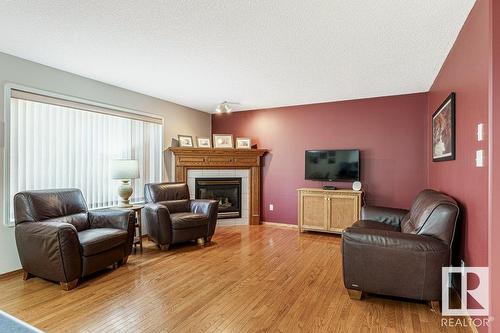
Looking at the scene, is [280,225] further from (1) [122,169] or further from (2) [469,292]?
(2) [469,292]

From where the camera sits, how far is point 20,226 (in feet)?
9.21

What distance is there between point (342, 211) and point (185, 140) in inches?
123

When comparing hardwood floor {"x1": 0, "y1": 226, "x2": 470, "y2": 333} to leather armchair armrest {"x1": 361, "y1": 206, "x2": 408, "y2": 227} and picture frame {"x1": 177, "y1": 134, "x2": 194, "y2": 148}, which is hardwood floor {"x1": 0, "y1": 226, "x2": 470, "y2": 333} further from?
picture frame {"x1": 177, "y1": 134, "x2": 194, "y2": 148}

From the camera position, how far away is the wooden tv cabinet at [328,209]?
4539 mm

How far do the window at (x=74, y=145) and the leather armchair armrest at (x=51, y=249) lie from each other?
544mm

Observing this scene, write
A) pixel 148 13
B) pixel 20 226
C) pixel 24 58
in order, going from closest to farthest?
1. pixel 148 13
2. pixel 20 226
3. pixel 24 58

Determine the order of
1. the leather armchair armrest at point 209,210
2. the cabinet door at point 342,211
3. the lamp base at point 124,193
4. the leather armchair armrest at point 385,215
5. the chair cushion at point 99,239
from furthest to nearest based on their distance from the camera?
the cabinet door at point 342,211
the leather armchair armrest at point 209,210
the lamp base at point 124,193
the leather armchair armrest at point 385,215
the chair cushion at point 99,239

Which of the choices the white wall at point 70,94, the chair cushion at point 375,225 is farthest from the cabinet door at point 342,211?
the white wall at point 70,94

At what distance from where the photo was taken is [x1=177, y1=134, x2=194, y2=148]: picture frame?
207 inches

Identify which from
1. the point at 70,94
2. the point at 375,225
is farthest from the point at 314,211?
the point at 70,94

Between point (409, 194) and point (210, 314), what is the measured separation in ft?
12.4

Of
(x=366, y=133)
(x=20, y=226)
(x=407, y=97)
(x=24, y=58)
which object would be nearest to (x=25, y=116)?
(x=24, y=58)

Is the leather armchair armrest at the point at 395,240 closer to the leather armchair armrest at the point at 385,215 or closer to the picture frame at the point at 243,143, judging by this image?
the leather armchair armrest at the point at 385,215

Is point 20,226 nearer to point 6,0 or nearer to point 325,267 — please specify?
point 6,0
